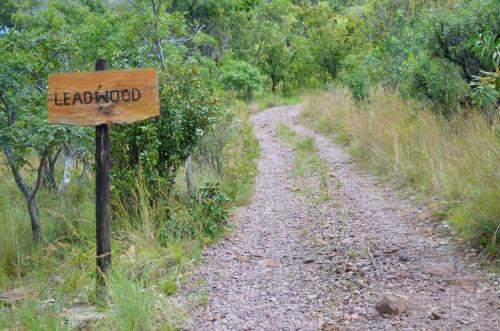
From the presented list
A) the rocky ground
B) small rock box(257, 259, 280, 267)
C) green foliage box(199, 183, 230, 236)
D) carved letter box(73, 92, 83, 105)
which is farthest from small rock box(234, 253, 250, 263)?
carved letter box(73, 92, 83, 105)

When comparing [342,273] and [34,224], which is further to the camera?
[34,224]

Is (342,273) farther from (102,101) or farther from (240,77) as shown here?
(240,77)

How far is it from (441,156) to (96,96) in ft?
14.0

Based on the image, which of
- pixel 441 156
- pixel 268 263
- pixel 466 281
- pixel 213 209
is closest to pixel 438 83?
pixel 441 156

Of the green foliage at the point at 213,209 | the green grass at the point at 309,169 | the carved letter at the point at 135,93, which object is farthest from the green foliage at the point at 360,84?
the carved letter at the point at 135,93

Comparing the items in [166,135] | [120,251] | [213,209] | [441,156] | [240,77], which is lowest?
[120,251]

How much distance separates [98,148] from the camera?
11.8 ft

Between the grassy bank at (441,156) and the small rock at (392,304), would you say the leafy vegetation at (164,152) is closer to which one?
the grassy bank at (441,156)

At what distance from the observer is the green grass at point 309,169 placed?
698 cm

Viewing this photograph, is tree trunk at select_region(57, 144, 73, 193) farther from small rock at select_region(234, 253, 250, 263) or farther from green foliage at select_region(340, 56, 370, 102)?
green foliage at select_region(340, 56, 370, 102)

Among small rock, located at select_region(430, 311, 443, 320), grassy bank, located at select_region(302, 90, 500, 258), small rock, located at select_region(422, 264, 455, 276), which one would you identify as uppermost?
grassy bank, located at select_region(302, 90, 500, 258)

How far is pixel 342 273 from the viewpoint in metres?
4.25

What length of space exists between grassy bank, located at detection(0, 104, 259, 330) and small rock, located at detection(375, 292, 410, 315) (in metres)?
1.29

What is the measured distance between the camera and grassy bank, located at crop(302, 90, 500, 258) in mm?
4336
